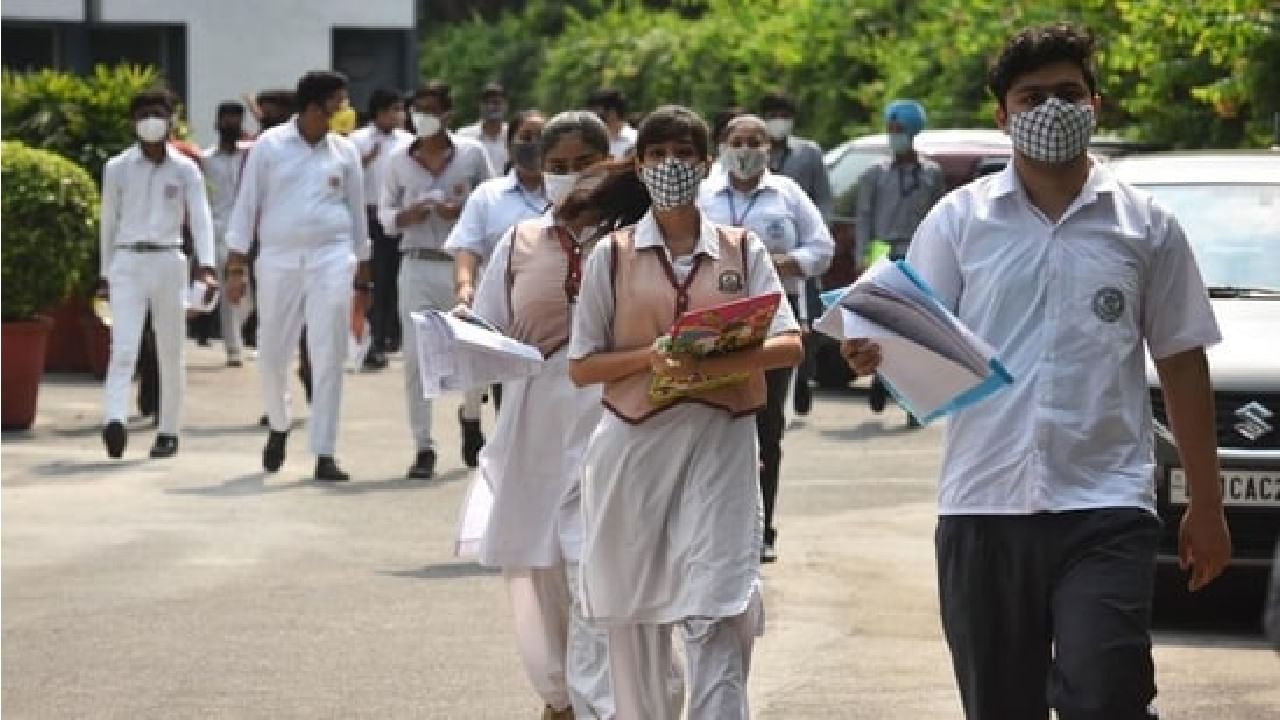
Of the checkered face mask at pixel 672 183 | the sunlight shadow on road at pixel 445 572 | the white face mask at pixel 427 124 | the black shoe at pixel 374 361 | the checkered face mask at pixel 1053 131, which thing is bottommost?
the black shoe at pixel 374 361

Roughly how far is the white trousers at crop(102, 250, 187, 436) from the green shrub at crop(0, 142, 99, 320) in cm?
143

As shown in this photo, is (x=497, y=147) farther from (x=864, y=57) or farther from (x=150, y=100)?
(x=864, y=57)

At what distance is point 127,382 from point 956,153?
7.40 m

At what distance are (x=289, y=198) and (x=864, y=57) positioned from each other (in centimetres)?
1660

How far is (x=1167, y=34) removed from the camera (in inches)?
842

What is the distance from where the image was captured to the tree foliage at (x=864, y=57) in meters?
20.2

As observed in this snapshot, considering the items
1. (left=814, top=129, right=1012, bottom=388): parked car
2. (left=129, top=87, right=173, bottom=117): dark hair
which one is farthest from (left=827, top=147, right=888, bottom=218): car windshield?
(left=129, top=87, right=173, bottom=117): dark hair

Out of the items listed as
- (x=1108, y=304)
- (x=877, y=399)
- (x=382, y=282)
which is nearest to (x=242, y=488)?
(x=877, y=399)

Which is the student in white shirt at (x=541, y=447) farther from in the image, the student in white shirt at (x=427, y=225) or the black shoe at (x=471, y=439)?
the black shoe at (x=471, y=439)

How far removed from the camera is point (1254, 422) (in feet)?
38.4

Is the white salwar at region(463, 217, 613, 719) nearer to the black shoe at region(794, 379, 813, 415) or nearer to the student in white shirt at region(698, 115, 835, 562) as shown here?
the student in white shirt at region(698, 115, 835, 562)

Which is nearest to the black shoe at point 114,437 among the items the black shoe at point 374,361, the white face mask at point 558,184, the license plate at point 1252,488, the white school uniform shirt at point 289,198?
the white school uniform shirt at point 289,198

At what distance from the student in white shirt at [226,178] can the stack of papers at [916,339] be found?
18023 mm

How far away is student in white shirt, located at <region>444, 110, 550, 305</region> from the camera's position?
13258mm
